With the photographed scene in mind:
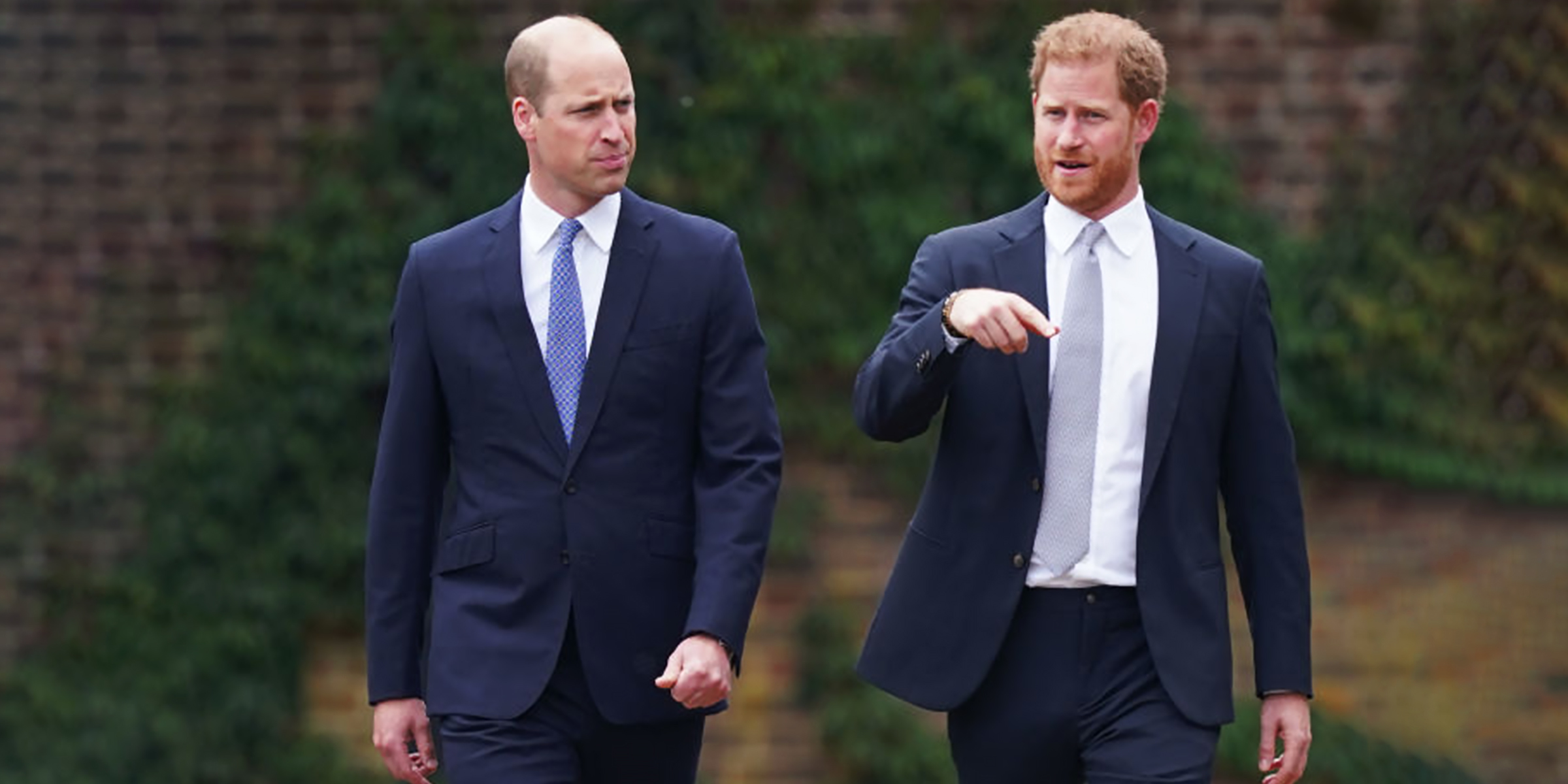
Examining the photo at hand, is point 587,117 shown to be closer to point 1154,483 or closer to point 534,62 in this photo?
point 534,62

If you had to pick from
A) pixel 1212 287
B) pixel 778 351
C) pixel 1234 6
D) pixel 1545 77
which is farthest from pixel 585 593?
pixel 1545 77

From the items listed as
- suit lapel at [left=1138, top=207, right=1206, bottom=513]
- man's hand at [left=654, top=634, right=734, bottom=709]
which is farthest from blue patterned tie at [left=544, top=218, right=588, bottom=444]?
suit lapel at [left=1138, top=207, right=1206, bottom=513]

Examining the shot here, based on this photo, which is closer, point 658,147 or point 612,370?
point 612,370

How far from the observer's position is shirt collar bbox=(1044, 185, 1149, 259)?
4727 mm

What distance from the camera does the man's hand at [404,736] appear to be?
4742mm

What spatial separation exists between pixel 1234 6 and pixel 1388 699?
7.97 ft

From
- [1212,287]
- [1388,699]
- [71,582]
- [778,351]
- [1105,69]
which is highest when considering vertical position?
[1105,69]

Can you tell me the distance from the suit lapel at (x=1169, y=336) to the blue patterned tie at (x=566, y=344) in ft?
3.36

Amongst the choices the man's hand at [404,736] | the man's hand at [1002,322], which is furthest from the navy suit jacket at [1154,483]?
the man's hand at [404,736]

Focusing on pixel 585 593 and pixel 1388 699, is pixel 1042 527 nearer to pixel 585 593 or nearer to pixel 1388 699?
pixel 585 593

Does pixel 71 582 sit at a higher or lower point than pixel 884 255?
lower

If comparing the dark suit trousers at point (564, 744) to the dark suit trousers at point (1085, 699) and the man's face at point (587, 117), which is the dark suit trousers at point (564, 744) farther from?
the man's face at point (587, 117)

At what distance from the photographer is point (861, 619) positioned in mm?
8773

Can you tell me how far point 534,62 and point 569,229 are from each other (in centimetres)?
32
